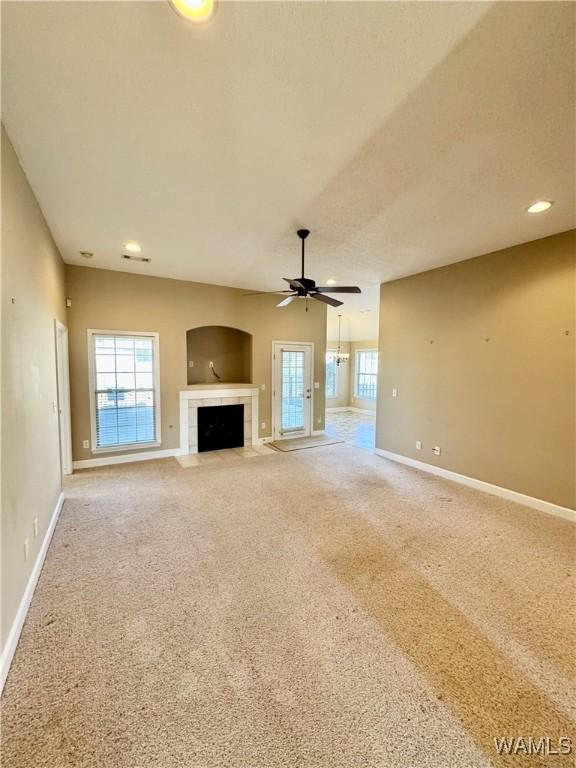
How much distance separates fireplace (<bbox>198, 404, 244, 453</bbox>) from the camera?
5863 millimetres

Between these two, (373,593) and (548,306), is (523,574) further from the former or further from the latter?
(548,306)

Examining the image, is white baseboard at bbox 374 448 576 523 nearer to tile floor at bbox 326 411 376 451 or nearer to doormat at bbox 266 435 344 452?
tile floor at bbox 326 411 376 451

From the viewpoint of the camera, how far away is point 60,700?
149 cm

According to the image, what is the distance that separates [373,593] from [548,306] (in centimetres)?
347

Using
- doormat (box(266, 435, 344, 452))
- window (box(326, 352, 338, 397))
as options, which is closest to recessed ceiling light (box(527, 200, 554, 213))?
doormat (box(266, 435, 344, 452))

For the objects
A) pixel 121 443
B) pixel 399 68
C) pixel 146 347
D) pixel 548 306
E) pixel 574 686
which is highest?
pixel 399 68

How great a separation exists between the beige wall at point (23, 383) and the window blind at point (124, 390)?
5.73 feet

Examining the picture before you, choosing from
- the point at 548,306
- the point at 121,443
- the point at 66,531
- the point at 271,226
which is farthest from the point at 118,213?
the point at 548,306

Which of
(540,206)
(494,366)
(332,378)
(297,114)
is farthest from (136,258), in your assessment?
(332,378)

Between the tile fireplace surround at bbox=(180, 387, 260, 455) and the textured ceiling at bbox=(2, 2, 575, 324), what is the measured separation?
303cm

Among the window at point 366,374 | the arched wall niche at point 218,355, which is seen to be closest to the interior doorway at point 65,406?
the arched wall niche at point 218,355

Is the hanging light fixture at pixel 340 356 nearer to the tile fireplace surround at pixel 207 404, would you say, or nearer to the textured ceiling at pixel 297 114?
the tile fireplace surround at pixel 207 404

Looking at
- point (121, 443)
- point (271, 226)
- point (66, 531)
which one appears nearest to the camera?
point (66, 531)

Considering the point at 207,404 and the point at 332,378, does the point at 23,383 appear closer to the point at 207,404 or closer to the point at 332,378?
the point at 207,404
